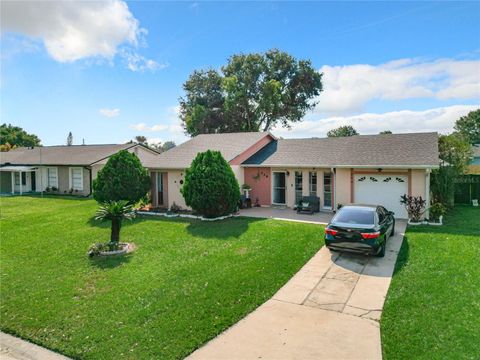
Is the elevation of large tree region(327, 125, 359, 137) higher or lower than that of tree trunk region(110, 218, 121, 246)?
higher

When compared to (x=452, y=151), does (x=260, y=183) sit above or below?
below

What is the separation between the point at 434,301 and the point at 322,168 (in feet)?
35.2

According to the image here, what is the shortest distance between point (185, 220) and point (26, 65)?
948cm

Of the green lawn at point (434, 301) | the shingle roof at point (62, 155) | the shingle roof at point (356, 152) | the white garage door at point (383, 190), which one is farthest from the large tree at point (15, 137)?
the green lawn at point (434, 301)

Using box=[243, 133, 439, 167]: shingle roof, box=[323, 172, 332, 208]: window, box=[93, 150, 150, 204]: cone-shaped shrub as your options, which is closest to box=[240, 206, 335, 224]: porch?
box=[323, 172, 332, 208]: window

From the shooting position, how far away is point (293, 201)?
59.9ft

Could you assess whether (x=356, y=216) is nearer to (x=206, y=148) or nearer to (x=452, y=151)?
(x=452, y=151)

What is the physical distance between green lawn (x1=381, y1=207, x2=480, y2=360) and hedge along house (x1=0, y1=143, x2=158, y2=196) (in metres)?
24.3

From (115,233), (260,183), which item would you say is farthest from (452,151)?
(115,233)

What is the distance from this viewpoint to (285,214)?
53.9 ft

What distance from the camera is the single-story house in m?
15.2

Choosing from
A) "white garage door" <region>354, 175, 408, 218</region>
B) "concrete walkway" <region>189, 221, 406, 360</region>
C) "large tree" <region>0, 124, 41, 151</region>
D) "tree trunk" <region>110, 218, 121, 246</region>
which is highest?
"large tree" <region>0, 124, 41, 151</region>

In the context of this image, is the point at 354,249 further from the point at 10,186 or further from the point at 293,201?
the point at 10,186

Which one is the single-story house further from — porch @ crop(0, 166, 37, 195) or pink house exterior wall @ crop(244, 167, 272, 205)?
porch @ crop(0, 166, 37, 195)
